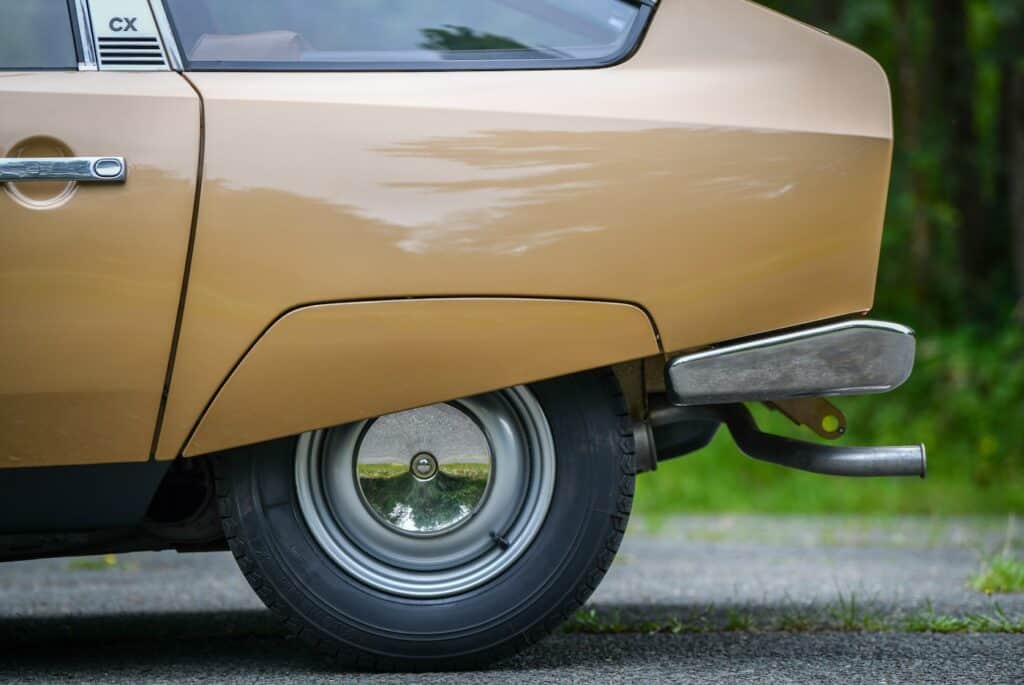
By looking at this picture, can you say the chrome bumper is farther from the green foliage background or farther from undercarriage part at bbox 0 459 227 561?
the green foliage background

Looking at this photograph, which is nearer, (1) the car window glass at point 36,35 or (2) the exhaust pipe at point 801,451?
(1) the car window glass at point 36,35

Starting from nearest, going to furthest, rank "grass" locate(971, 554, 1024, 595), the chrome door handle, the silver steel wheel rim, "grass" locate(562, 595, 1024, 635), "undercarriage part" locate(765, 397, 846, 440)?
the chrome door handle, the silver steel wheel rim, "undercarriage part" locate(765, 397, 846, 440), "grass" locate(562, 595, 1024, 635), "grass" locate(971, 554, 1024, 595)

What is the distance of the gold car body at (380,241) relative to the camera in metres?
2.70

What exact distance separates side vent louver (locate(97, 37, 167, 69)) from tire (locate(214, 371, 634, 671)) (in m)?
0.84

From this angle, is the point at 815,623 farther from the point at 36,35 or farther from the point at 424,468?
the point at 36,35

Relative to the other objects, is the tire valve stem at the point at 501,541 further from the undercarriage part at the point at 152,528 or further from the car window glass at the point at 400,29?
the car window glass at the point at 400,29

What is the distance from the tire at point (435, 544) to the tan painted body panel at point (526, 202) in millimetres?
175

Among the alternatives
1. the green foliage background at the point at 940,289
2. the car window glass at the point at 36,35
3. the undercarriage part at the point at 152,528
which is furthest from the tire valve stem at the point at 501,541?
the green foliage background at the point at 940,289

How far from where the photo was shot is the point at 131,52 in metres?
2.83

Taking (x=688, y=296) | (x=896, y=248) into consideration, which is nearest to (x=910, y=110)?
(x=896, y=248)

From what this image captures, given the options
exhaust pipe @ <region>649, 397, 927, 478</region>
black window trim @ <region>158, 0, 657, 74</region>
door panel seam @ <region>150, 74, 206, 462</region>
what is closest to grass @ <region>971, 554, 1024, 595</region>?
exhaust pipe @ <region>649, 397, 927, 478</region>

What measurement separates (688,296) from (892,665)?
3.08ft

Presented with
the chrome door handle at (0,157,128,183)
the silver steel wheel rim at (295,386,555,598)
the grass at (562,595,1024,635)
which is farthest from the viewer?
the grass at (562,595,1024,635)

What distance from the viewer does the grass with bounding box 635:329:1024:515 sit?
8.97 metres
